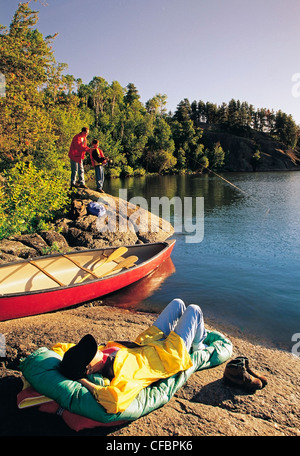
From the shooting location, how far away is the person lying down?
144 inches

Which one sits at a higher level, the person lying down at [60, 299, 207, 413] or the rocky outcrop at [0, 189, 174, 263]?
the rocky outcrop at [0, 189, 174, 263]

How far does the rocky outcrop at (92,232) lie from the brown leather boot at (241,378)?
25.0 ft

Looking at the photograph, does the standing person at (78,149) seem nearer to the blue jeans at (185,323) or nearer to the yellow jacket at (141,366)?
the blue jeans at (185,323)

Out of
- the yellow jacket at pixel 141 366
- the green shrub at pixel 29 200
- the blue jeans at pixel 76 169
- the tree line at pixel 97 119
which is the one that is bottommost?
the yellow jacket at pixel 141 366

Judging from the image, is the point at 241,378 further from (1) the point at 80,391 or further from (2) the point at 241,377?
(1) the point at 80,391

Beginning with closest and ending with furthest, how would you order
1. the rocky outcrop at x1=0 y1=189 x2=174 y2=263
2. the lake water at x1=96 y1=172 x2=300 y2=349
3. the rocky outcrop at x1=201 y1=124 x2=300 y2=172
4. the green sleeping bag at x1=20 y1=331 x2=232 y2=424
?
the green sleeping bag at x1=20 y1=331 x2=232 y2=424, the lake water at x1=96 y1=172 x2=300 y2=349, the rocky outcrop at x1=0 y1=189 x2=174 y2=263, the rocky outcrop at x1=201 y1=124 x2=300 y2=172

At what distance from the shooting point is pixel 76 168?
15.4 metres

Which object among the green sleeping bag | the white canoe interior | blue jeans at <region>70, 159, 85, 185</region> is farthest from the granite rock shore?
blue jeans at <region>70, 159, 85, 185</region>

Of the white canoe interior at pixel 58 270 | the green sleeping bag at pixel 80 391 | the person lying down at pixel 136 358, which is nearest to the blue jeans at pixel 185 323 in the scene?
the person lying down at pixel 136 358

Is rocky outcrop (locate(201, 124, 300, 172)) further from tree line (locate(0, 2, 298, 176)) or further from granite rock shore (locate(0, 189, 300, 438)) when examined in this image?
granite rock shore (locate(0, 189, 300, 438))

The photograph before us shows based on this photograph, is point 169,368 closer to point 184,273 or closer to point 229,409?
point 229,409

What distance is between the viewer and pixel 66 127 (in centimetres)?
3512

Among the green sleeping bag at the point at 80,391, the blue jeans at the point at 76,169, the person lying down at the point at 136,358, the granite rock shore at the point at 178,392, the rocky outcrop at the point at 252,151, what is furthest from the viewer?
the rocky outcrop at the point at 252,151

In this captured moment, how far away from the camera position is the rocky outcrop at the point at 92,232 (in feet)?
36.1
